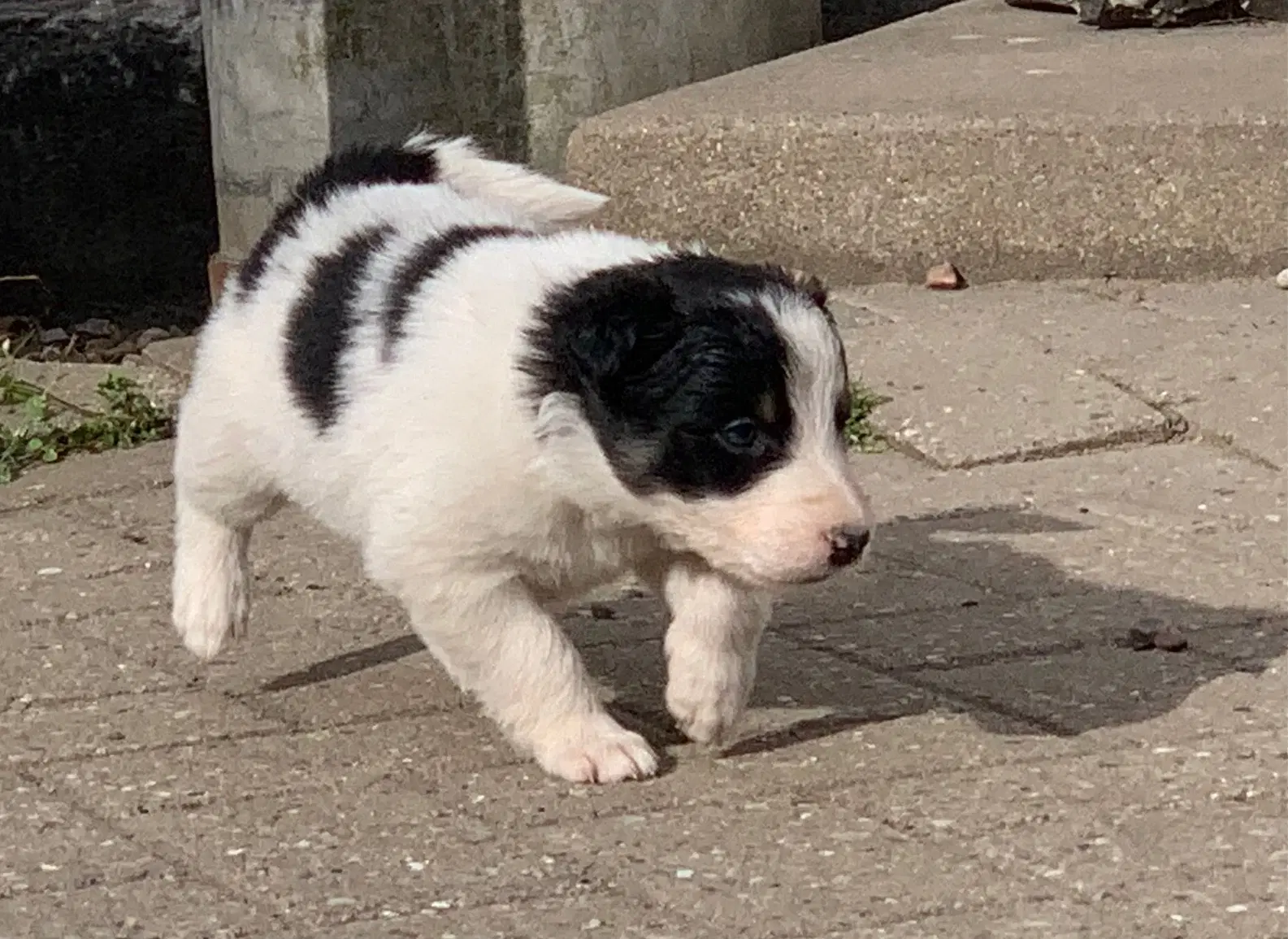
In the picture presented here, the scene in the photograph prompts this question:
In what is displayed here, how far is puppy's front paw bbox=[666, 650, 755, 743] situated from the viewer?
3.70m

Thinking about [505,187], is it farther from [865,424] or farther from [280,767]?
[865,424]

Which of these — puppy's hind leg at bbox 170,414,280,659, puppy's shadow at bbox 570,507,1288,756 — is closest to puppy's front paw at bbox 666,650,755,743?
puppy's shadow at bbox 570,507,1288,756

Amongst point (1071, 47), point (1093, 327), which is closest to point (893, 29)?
point (1071, 47)

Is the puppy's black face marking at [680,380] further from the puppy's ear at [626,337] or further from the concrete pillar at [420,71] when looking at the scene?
the concrete pillar at [420,71]

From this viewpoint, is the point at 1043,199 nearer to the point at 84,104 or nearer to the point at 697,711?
the point at 697,711

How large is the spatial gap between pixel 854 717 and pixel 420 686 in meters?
0.77

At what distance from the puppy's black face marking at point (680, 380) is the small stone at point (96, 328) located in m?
4.71

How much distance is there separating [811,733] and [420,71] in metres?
3.65

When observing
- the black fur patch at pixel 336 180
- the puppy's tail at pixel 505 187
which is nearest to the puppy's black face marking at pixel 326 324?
the black fur patch at pixel 336 180

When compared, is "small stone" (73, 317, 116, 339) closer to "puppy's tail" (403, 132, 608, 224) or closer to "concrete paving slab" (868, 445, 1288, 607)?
"concrete paving slab" (868, 445, 1288, 607)

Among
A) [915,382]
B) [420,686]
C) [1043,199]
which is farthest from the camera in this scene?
[1043,199]

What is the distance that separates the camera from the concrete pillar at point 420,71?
6930 millimetres

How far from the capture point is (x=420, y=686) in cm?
428

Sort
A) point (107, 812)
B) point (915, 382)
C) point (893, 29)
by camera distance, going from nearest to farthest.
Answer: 1. point (107, 812)
2. point (915, 382)
3. point (893, 29)
